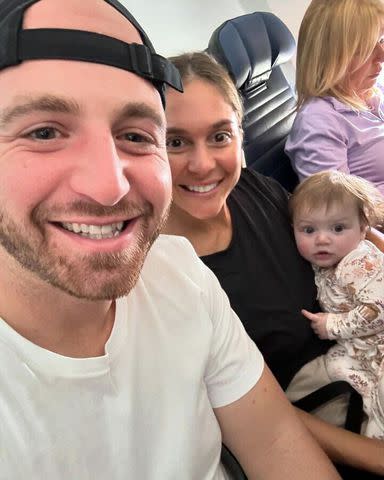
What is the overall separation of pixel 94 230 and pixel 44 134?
5.8 inches

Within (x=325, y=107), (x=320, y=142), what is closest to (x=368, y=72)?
(x=325, y=107)

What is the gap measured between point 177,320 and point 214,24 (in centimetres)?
230

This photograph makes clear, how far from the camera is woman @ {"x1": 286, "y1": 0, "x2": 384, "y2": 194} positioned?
1.71m

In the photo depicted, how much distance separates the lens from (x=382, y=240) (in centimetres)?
145

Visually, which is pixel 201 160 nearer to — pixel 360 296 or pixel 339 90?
pixel 360 296

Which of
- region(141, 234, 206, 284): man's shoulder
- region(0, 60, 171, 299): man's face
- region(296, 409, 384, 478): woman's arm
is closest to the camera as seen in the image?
region(0, 60, 171, 299): man's face

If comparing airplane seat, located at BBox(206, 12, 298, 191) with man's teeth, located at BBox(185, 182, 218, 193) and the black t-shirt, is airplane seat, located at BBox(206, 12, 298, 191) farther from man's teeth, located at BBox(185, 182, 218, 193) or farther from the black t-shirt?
man's teeth, located at BBox(185, 182, 218, 193)

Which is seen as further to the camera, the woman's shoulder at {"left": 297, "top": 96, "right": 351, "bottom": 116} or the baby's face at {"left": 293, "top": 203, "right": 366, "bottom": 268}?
the woman's shoulder at {"left": 297, "top": 96, "right": 351, "bottom": 116}

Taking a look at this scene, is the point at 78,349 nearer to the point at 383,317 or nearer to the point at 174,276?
the point at 174,276

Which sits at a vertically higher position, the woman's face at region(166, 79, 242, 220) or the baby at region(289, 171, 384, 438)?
the woman's face at region(166, 79, 242, 220)

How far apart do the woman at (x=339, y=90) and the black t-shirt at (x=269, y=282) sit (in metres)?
0.50

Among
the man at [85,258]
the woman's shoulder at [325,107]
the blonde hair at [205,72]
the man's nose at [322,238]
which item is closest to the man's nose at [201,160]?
the blonde hair at [205,72]

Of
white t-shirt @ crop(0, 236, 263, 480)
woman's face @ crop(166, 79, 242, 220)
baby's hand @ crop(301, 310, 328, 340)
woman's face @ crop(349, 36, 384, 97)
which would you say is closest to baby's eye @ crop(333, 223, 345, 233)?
baby's hand @ crop(301, 310, 328, 340)

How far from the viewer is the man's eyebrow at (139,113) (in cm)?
68
